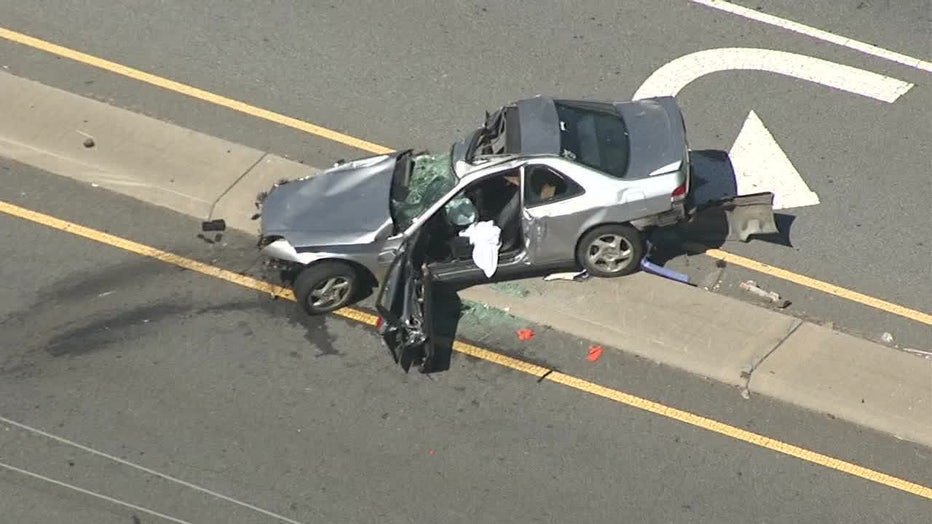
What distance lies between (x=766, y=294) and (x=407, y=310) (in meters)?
3.32

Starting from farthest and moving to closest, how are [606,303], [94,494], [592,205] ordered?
[606,303], [592,205], [94,494]

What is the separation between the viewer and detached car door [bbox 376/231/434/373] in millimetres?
9750

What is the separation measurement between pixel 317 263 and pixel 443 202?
1.20 meters

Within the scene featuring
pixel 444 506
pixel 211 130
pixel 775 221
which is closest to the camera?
pixel 444 506

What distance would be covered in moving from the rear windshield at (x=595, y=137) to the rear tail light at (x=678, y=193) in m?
0.46

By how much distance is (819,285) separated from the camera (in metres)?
10.8

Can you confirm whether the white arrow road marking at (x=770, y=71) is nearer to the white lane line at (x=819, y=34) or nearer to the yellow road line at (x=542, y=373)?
the white lane line at (x=819, y=34)

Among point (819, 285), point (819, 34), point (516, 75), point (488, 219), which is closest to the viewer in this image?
point (488, 219)

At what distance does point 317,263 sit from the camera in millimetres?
10008

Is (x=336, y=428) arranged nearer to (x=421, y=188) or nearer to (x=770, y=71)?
(x=421, y=188)

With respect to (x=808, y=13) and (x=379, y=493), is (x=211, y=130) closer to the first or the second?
(x=379, y=493)

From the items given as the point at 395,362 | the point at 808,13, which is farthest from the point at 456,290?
the point at 808,13

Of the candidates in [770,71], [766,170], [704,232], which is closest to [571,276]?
[704,232]

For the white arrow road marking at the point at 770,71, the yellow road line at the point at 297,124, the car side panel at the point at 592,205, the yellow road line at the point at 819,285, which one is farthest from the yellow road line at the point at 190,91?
the yellow road line at the point at 819,285
